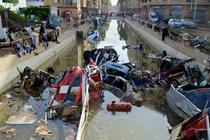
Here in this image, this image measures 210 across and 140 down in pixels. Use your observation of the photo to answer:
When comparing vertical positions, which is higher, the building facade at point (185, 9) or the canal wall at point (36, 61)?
the building facade at point (185, 9)

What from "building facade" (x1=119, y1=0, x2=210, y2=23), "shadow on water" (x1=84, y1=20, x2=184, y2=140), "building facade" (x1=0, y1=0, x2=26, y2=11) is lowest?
"shadow on water" (x1=84, y1=20, x2=184, y2=140)

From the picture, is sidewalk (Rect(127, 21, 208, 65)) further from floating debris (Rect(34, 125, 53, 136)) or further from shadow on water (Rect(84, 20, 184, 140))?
floating debris (Rect(34, 125, 53, 136))

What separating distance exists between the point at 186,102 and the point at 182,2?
56.2m

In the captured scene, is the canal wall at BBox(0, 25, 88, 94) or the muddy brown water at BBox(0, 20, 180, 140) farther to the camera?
the canal wall at BBox(0, 25, 88, 94)

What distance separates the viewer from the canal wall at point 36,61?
1969 cm

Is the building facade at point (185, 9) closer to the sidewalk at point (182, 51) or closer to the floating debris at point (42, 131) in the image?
the sidewalk at point (182, 51)

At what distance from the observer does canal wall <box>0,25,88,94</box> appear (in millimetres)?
19692

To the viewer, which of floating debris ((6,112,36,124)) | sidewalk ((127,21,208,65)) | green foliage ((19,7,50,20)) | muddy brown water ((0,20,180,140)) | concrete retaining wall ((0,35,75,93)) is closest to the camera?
muddy brown water ((0,20,180,140))

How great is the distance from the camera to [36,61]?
88.6 feet

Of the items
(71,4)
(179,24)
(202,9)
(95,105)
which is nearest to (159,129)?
(95,105)

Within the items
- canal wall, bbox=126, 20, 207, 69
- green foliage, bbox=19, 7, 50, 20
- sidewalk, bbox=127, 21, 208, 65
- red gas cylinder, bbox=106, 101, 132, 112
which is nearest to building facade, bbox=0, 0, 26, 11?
green foliage, bbox=19, 7, 50, 20

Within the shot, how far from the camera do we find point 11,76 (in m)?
20.8

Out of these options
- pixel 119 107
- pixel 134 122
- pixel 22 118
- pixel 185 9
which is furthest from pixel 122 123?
pixel 185 9

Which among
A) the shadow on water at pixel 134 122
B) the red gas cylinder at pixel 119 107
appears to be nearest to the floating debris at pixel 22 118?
the shadow on water at pixel 134 122
